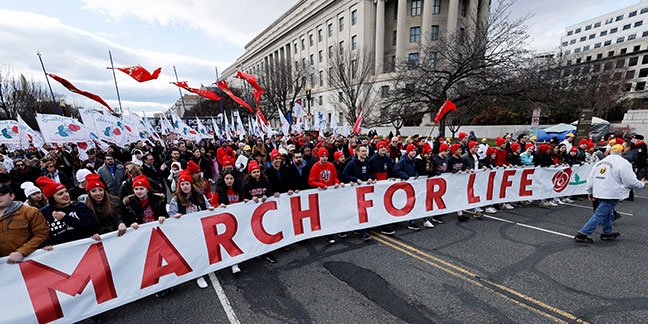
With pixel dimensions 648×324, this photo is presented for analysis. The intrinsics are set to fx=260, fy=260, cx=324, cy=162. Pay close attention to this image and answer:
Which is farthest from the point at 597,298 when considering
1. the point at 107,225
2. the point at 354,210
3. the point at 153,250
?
the point at 107,225

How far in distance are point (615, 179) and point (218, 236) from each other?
697cm

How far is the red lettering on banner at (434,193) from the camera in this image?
19.3 ft

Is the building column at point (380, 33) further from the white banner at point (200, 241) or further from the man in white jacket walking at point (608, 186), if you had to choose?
the man in white jacket walking at point (608, 186)

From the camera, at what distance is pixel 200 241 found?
3.87 meters

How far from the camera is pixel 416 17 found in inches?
1475

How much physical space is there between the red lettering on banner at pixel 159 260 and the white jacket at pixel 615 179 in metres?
7.28

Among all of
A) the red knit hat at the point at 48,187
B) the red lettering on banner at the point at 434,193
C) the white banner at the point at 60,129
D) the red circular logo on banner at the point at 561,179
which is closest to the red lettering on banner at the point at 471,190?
the red lettering on banner at the point at 434,193

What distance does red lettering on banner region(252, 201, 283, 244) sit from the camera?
14.4 ft

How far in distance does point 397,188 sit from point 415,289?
7.68 ft

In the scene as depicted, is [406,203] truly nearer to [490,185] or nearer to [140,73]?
[490,185]

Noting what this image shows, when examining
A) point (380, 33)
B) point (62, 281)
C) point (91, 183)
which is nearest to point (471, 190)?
point (91, 183)

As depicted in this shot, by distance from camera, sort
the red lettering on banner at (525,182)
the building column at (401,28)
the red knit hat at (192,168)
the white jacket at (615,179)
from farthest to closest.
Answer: the building column at (401,28) < the red lettering on banner at (525,182) < the red knit hat at (192,168) < the white jacket at (615,179)

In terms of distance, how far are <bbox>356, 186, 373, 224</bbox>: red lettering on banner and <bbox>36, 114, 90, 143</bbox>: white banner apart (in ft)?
32.9

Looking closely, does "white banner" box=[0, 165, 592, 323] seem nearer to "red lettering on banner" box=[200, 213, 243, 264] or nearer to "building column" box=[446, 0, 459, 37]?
"red lettering on banner" box=[200, 213, 243, 264]
